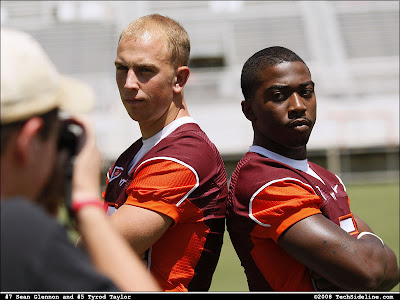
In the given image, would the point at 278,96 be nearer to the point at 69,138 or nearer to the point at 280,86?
the point at 280,86

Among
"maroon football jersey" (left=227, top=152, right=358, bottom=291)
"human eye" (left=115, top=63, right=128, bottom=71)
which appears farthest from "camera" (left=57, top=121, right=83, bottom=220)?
"human eye" (left=115, top=63, right=128, bottom=71)

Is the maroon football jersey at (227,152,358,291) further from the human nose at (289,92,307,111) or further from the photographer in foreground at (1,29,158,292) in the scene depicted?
the photographer in foreground at (1,29,158,292)

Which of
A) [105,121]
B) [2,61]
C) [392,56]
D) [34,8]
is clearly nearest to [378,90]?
[392,56]

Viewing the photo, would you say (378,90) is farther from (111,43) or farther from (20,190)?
(20,190)

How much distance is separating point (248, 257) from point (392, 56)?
20.1 meters

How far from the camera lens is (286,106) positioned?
2.77 meters

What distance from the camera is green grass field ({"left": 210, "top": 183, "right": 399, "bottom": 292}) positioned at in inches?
269

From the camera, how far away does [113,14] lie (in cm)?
2291

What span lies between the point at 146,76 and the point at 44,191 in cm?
146

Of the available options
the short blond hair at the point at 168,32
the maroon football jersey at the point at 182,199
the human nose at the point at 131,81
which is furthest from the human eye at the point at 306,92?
the human nose at the point at 131,81

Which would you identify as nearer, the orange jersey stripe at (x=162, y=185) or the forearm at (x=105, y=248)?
the forearm at (x=105, y=248)

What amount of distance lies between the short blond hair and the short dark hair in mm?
287

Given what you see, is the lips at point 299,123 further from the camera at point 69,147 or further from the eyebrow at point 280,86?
the camera at point 69,147

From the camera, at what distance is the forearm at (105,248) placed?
1.49 metres
